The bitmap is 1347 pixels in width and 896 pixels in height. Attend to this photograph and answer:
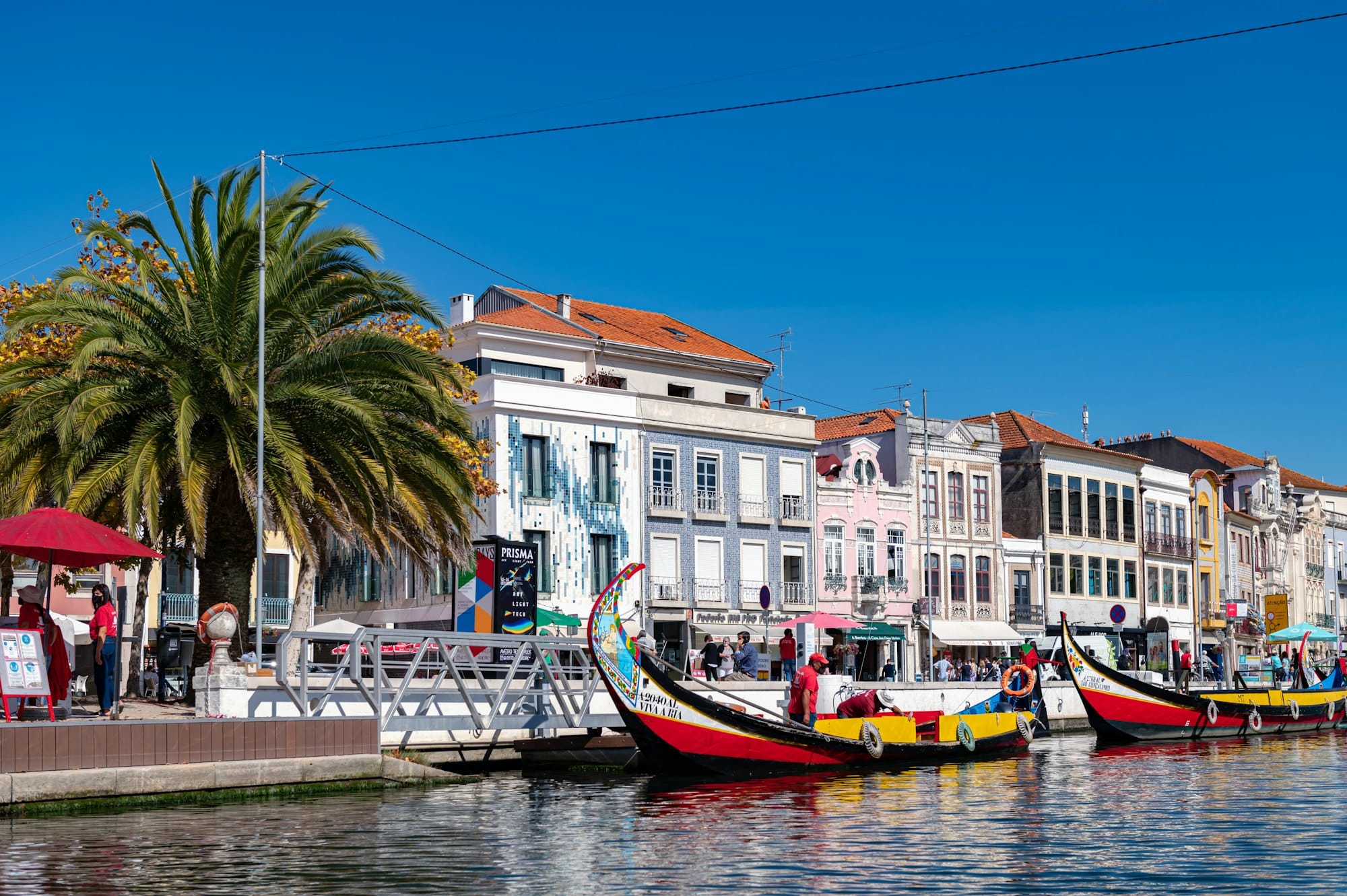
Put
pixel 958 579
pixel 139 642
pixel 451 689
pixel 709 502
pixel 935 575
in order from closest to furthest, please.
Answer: pixel 451 689, pixel 139 642, pixel 709 502, pixel 935 575, pixel 958 579

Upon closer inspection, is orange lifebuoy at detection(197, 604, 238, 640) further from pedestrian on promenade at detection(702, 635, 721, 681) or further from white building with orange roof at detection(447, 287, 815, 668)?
white building with orange roof at detection(447, 287, 815, 668)

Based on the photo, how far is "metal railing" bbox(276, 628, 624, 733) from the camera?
2486 centimetres

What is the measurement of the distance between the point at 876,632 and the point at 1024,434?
53.2ft

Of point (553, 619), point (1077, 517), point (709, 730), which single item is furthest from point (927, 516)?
point (709, 730)

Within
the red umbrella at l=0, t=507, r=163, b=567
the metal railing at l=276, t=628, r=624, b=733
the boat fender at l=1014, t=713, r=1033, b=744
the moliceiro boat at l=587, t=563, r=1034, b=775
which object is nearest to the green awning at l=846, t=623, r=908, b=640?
the boat fender at l=1014, t=713, r=1033, b=744

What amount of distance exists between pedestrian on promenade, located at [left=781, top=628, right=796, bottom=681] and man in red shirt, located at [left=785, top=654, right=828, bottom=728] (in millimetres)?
8563

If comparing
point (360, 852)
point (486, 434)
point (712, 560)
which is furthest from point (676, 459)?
point (360, 852)

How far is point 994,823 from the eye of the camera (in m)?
19.6

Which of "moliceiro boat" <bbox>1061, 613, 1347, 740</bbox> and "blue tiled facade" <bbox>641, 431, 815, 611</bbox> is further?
"blue tiled facade" <bbox>641, 431, 815, 611</bbox>

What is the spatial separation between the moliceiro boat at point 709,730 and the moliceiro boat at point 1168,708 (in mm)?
Answer: 9134

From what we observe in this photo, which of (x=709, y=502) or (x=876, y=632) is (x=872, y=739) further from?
(x=876, y=632)

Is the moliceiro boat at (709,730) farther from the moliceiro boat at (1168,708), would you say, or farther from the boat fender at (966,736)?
the moliceiro boat at (1168,708)

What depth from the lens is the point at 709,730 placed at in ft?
85.4

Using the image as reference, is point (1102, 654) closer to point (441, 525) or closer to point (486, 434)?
point (486, 434)
